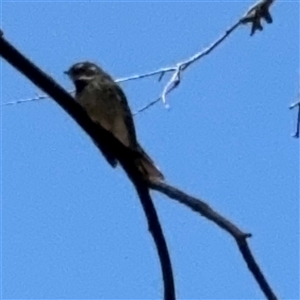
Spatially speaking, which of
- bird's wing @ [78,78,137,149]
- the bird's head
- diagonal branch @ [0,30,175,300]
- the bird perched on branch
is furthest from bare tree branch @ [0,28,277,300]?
the bird's head

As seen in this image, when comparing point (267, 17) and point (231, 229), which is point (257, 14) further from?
point (231, 229)

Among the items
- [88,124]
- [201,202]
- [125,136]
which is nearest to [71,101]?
[88,124]

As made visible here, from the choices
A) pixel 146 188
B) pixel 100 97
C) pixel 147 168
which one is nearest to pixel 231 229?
pixel 146 188

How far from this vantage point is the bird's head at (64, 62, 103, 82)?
573 cm

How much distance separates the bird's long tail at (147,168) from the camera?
236 cm

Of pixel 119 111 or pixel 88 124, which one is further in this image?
pixel 119 111

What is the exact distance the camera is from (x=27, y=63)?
72.6 inches

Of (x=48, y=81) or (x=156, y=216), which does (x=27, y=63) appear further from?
(x=156, y=216)

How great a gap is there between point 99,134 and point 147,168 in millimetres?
490

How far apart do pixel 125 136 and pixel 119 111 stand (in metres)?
1.28

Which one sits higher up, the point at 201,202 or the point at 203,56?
the point at 203,56

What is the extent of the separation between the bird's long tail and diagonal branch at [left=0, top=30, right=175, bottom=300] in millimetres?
42

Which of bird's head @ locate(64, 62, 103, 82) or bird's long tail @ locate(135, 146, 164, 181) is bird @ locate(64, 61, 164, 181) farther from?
bird's long tail @ locate(135, 146, 164, 181)

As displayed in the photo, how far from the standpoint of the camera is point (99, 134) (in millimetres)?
2113
